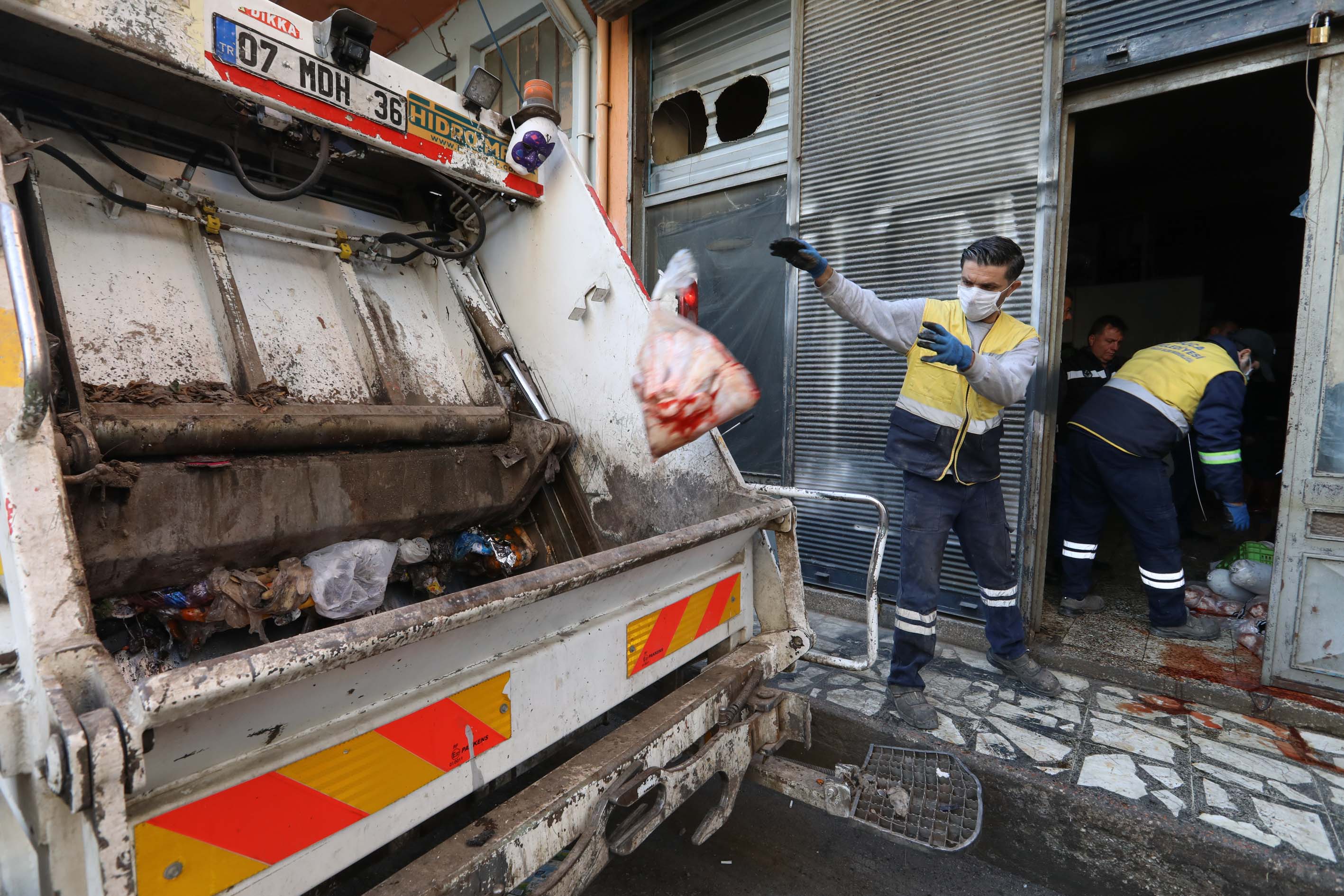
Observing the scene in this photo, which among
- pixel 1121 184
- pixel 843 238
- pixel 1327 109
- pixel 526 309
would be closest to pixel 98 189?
pixel 526 309

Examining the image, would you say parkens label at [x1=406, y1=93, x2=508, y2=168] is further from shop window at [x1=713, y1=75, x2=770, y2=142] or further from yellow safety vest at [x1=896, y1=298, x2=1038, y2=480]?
shop window at [x1=713, y1=75, x2=770, y2=142]

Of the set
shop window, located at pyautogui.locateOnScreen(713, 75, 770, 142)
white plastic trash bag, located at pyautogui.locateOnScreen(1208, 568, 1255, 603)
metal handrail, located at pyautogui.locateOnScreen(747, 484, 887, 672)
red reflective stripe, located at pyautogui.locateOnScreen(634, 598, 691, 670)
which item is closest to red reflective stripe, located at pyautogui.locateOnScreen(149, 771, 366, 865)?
red reflective stripe, located at pyautogui.locateOnScreen(634, 598, 691, 670)

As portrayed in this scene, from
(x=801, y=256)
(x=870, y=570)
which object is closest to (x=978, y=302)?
(x=801, y=256)

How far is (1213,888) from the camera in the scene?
1.76m

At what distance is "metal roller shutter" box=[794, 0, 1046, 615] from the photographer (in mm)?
3025

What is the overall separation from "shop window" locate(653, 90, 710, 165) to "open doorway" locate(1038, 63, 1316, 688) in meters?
2.25

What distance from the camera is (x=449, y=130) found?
219 centimetres

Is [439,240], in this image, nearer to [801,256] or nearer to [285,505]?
[285,505]

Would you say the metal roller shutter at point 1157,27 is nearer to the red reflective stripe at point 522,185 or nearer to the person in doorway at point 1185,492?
the red reflective stripe at point 522,185

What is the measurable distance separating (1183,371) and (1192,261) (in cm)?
434

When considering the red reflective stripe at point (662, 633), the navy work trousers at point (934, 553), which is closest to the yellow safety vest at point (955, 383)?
the navy work trousers at point (934, 553)

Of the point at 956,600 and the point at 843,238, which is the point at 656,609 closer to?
the point at 956,600

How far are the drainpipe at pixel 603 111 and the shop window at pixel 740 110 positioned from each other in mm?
772

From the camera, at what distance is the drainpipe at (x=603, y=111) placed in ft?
14.9
